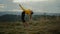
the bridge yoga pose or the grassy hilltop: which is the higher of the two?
the bridge yoga pose

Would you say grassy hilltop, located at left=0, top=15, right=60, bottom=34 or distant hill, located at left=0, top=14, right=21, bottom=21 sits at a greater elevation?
distant hill, located at left=0, top=14, right=21, bottom=21

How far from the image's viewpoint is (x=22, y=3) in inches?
128

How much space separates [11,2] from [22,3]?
0.15 m

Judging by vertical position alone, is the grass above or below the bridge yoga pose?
below

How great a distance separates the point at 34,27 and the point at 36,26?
29 mm

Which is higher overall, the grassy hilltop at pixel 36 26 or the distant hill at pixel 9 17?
the distant hill at pixel 9 17

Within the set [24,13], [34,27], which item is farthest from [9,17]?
[34,27]

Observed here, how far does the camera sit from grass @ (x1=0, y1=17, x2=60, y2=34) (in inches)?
127

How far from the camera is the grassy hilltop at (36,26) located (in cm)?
323

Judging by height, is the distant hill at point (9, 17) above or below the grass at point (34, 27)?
above

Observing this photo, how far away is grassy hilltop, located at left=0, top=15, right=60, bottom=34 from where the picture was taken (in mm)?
3234

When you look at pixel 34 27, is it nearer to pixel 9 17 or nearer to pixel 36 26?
pixel 36 26

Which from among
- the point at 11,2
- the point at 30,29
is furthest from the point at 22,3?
the point at 30,29

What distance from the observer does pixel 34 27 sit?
3.25 metres
